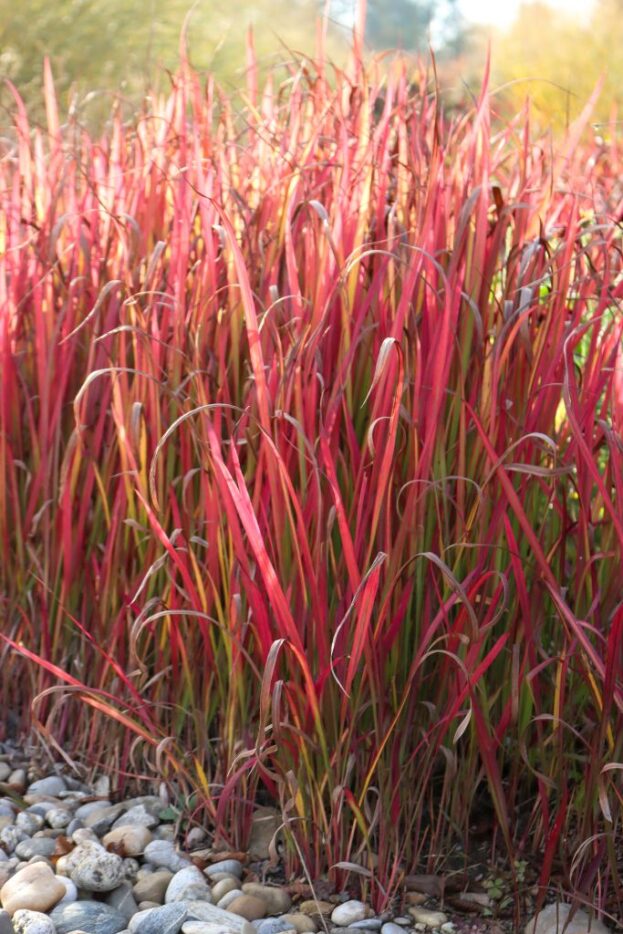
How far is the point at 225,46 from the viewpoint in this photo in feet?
27.3

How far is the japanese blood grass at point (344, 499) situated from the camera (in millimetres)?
1243

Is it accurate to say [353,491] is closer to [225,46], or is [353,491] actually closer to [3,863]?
[3,863]

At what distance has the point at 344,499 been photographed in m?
1.37

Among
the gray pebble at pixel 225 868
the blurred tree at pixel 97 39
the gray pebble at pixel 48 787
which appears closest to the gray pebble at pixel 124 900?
the gray pebble at pixel 225 868

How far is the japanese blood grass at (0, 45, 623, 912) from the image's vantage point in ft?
4.08

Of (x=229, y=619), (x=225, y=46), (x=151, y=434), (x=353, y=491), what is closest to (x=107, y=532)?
(x=151, y=434)

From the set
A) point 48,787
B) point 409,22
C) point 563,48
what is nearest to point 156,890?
point 48,787

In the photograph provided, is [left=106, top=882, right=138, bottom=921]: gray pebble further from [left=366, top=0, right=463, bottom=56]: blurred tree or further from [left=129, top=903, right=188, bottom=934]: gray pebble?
[left=366, top=0, right=463, bottom=56]: blurred tree

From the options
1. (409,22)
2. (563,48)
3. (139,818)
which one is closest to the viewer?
(139,818)

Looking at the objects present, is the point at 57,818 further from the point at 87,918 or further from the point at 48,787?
the point at 87,918

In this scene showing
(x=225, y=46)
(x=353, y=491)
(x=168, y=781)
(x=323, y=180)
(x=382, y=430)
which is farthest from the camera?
(x=225, y=46)

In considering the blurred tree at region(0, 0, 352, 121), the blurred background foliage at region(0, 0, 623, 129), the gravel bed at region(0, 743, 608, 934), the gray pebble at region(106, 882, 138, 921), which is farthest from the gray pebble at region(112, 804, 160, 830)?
the blurred tree at region(0, 0, 352, 121)

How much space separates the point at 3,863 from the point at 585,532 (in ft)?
3.05

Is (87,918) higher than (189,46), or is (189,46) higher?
(189,46)
